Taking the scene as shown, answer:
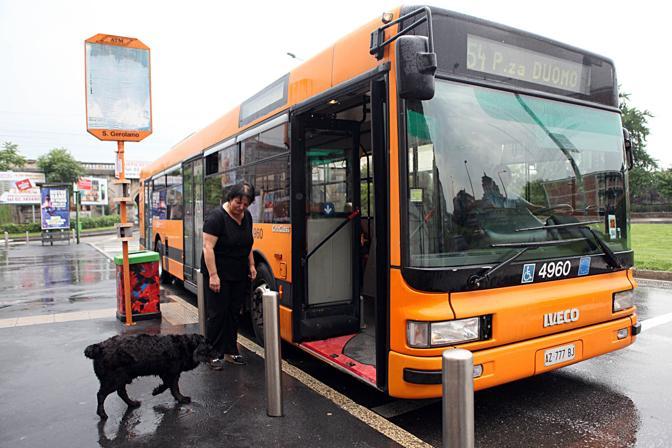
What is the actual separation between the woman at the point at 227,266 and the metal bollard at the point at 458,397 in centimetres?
293

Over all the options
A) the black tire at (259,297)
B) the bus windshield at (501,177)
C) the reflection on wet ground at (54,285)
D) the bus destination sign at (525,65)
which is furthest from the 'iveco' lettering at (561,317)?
the reflection on wet ground at (54,285)

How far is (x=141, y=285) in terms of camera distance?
7.37m

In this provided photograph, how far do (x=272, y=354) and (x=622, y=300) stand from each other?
299 cm

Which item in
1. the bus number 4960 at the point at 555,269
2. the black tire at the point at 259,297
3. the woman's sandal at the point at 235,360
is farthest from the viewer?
the black tire at the point at 259,297

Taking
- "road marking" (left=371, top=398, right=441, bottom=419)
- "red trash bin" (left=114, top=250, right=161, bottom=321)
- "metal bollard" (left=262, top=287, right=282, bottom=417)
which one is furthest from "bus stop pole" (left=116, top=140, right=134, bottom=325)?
"road marking" (left=371, top=398, right=441, bottom=419)

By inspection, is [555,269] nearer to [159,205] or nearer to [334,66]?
[334,66]

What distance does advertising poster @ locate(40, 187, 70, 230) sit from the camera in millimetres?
27094

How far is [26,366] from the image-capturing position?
5305mm

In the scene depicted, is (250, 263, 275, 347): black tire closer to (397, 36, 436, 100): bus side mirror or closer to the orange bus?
the orange bus

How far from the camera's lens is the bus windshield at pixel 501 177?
11.2 feet

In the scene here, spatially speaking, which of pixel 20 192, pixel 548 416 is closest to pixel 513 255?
pixel 548 416

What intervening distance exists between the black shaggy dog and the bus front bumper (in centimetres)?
179

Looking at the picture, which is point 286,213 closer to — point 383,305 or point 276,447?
point 383,305

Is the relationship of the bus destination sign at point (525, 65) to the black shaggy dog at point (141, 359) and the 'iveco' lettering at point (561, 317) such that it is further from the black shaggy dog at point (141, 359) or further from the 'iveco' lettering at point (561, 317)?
the black shaggy dog at point (141, 359)
